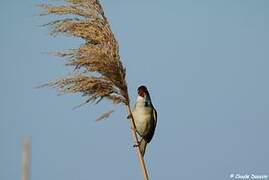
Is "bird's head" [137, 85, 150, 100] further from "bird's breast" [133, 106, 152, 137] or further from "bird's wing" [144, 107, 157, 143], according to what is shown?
"bird's wing" [144, 107, 157, 143]

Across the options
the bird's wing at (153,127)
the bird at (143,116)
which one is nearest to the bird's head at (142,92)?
the bird at (143,116)

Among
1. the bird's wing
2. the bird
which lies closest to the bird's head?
the bird

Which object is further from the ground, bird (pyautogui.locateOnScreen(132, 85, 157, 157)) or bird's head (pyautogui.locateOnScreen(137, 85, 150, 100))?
bird's head (pyautogui.locateOnScreen(137, 85, 150, 100))

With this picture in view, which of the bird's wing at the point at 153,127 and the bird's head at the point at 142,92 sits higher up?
the bird's head at the point at 142,92

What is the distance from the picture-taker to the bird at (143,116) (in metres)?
6.64

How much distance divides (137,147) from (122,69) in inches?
29.5

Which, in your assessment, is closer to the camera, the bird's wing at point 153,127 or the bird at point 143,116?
the bird at point 143,116

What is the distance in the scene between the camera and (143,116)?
6641 mm

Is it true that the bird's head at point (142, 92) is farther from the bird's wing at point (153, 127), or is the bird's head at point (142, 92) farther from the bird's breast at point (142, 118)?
the bird's wing at point (153, 127)

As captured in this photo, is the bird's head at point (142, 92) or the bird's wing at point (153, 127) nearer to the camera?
the bird's head at point (142, 92)

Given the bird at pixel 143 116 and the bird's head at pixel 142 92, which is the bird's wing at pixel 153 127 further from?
the bird's head at pixel 142 92

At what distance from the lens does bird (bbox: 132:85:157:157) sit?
6.64m

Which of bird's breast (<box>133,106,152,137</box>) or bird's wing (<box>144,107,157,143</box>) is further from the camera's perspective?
bird's wing (<box>144,107,157,143</box>)

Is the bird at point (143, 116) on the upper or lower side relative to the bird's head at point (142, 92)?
lower
